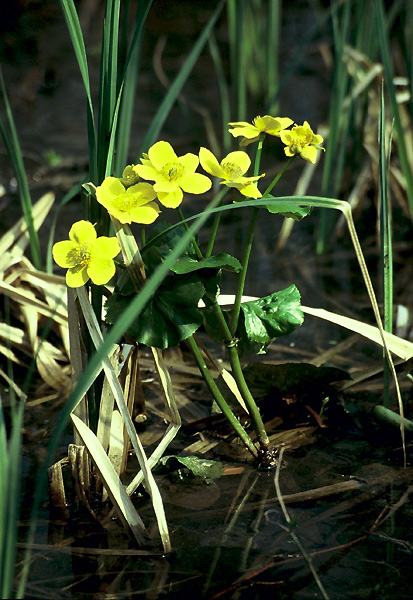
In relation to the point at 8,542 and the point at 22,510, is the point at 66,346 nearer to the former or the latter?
the point at 22,510

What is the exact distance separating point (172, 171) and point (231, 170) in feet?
0.34

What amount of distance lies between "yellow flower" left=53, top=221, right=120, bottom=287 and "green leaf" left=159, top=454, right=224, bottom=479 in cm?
38

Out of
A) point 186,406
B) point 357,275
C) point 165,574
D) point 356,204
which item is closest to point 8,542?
point 165,574

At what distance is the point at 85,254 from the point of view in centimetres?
100

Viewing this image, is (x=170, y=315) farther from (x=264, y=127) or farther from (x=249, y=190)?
(x=264, y=127)

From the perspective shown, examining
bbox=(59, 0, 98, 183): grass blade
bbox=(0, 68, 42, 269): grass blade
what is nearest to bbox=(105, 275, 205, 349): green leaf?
bbox=(59, 0, 98, 183): grass blade

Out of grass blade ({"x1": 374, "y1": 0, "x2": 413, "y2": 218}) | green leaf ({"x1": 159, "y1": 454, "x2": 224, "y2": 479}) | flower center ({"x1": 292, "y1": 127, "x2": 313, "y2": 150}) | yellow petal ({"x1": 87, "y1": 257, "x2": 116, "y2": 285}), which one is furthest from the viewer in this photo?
grass blade ({"x1": 374, "y1": 0, "x2": 413, "y2": 218})

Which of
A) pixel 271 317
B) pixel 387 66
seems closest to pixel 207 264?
pixel 271 317

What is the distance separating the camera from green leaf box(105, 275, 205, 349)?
1.05 m

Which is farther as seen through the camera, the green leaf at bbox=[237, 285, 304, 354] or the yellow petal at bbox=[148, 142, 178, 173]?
the green leaf at bbox=[237, 285, 304, 354]

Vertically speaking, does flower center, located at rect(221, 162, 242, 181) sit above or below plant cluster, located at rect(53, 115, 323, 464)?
above

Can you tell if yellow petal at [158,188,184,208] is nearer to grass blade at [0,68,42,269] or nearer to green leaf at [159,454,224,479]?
green leaf at [159,454,224,479]

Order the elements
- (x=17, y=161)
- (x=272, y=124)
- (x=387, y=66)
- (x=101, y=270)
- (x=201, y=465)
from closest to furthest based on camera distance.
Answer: (x=101, y=270), (x=272, y=124), (x=201, y=465), (x=387, y=66), (x=17, y=161)

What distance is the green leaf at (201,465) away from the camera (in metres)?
1.20
